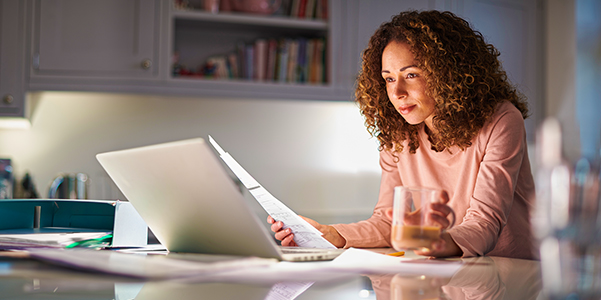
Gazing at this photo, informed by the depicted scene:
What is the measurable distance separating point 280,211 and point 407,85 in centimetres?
61

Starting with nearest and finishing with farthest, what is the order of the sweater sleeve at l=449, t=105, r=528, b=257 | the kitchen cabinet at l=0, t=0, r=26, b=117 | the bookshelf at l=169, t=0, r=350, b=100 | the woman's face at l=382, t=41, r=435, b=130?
the sweater sleeve at l=449, t=105, r=528, b=257 < the woman's face at l=382, t=41, r=435, b=130 < the kitchen cabinet at l=0, t=0, r=26, b=117 < the bookshelf at l=169, t=0, r=350, b=100

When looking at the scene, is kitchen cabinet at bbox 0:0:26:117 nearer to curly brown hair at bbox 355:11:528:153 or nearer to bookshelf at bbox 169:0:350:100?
bookshelf at bbox 169:0:350:100

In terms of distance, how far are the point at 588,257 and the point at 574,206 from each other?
45 millimetres

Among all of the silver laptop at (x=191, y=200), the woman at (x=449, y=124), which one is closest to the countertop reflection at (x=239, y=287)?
the silver laptop at (x=191, y=200)

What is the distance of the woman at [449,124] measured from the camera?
1130mm

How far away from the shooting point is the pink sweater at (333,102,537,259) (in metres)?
0.97

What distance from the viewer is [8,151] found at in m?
2.38

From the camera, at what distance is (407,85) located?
128cm

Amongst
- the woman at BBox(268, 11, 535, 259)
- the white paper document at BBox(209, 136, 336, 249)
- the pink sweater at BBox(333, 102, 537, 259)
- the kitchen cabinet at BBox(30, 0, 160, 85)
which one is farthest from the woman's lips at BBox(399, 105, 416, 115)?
the kitchen cabinet at BBox(30, 0, 160, 85)

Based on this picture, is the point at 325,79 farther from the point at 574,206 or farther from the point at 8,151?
the point at 574,206

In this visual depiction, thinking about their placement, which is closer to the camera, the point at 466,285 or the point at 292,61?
the point at 466,285

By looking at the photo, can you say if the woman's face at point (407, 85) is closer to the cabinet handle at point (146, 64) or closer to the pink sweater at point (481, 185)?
the pink sweater at point (481, 185)

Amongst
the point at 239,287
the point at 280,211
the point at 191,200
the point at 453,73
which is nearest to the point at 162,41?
the point at 453,73

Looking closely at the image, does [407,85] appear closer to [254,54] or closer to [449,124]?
[449,124]
